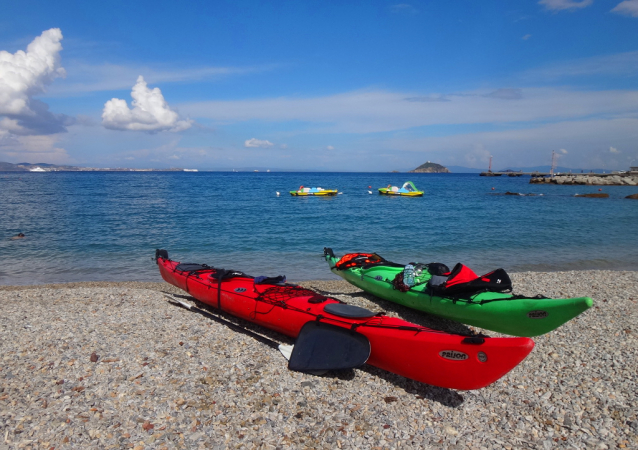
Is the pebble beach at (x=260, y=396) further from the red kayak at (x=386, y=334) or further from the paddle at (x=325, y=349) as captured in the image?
the red kayak at (x=386, y=334)

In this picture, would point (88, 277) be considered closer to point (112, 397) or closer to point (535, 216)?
point (112, 397)

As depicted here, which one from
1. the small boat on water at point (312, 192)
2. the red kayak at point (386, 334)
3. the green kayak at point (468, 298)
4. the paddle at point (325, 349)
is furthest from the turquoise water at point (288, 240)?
the small boat on water at point (312, 192)

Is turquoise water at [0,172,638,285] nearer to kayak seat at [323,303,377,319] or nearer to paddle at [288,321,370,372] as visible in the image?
kayak seat at [323,303,377,319]

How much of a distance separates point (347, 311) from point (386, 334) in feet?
2.48

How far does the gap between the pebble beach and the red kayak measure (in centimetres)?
30

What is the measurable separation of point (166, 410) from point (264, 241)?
13722 millimetres

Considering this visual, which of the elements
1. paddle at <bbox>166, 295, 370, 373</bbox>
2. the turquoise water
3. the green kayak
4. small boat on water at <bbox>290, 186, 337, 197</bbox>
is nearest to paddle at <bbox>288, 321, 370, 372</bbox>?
paddle at <bbox>166, 295, 370, 373</bbox>

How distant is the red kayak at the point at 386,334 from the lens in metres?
4.38

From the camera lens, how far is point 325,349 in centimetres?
528

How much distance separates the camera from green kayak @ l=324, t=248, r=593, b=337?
5.29 metres

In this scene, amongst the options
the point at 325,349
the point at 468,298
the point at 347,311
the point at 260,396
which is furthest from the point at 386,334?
the point at 468,298

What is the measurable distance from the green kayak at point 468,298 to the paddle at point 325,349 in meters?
2.11

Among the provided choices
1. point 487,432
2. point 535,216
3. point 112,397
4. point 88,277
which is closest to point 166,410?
point 112,397

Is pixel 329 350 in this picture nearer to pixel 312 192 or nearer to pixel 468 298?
pixel 468 298
